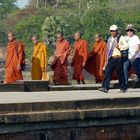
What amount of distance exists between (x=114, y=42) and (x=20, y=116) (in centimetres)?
332

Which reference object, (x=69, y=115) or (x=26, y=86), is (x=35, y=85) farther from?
(x=69, y=115)

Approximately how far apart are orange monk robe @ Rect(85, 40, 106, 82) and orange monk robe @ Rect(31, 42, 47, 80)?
4.05 feet

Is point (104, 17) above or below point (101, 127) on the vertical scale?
above

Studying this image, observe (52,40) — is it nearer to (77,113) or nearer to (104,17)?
(104,17)

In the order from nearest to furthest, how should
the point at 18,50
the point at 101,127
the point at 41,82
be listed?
1. the point at 101,127
2. the point at 41,82
3. the point at 18,50

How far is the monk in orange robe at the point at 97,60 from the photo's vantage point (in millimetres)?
15633

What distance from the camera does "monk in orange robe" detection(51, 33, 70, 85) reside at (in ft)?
49.9

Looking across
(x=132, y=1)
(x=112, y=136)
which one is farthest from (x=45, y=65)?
(x=132, y=1)

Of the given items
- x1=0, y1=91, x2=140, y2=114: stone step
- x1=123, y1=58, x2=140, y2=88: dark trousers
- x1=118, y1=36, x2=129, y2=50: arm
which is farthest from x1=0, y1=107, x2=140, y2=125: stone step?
x1=123, y1=58, x2=140, y2=88: dark trousers

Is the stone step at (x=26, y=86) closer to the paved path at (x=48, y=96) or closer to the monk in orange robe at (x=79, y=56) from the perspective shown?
the paved path at (x=48, y=96)

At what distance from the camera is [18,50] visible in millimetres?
14414

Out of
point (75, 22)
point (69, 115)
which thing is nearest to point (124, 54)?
point (69, 115)

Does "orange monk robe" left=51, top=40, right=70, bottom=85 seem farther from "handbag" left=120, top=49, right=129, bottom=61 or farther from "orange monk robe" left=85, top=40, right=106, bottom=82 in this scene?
"handbag" left=120, top=49, right=129, bottom=61

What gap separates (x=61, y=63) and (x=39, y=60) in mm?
594
